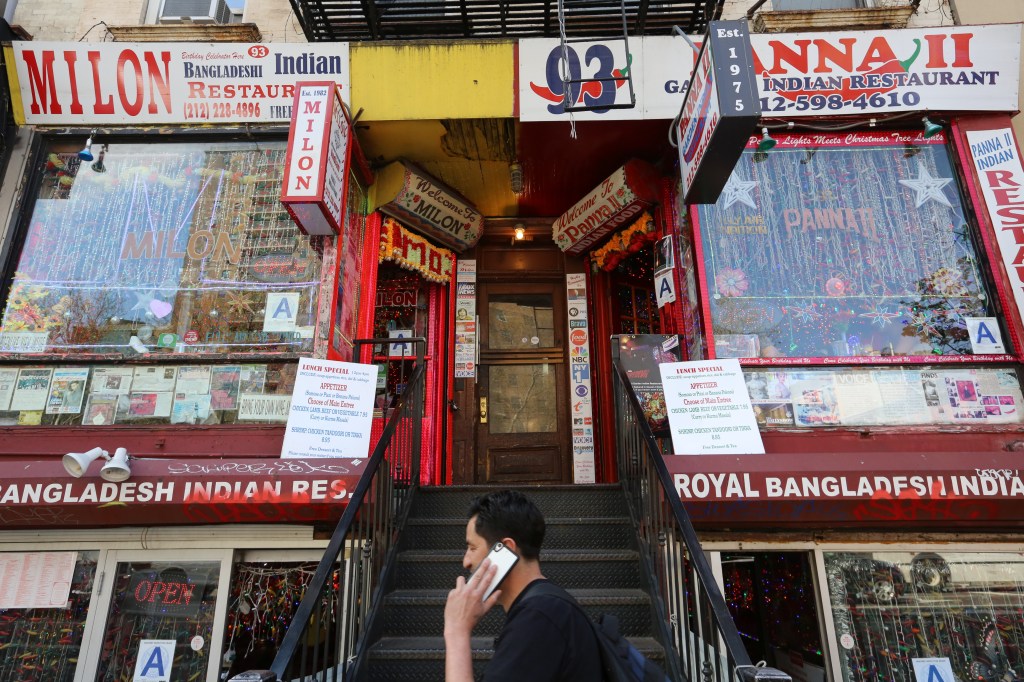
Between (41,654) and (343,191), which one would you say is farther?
(343,191)

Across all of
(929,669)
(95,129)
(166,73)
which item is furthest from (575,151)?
(929,669)

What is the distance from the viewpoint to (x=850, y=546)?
4852mm

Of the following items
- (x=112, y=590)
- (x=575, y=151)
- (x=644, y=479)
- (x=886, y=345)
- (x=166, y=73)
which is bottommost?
(x=112, y=590)

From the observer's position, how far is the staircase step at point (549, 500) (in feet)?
16.5

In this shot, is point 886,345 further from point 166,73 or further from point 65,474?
point 166,73

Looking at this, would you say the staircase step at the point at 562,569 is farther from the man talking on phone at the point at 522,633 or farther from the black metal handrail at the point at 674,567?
the man talking on phone at the point at 522,633

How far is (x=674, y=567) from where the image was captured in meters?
3.66

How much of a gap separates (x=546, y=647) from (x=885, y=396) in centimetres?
486

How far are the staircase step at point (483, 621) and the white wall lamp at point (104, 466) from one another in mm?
2119

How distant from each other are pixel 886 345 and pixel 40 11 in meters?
9.83

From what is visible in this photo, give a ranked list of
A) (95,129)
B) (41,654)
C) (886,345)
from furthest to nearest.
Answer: (95,129) < (886,345) < (41,654)

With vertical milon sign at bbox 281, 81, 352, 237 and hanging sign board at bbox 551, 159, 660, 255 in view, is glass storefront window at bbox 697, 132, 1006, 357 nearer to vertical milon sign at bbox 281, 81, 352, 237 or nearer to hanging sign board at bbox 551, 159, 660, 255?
hanging sign board at bbox 551, 159, 660, 255

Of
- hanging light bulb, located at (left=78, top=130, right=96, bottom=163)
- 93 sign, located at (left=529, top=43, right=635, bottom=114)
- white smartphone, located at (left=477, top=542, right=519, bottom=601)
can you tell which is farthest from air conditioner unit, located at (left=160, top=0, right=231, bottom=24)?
white smartphone, located at (left=477, top=542, right=519, bottom=601)

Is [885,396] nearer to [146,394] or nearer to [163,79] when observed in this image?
[146,394]
